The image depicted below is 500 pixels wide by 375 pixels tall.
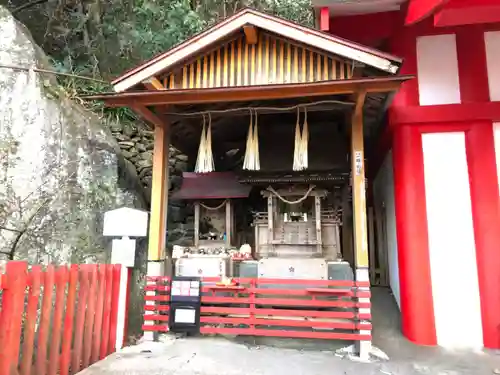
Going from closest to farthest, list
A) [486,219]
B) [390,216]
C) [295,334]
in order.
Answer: [295,334], [486,219], [390,216]

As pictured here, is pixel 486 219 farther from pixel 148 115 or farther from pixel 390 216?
pixel 148 115

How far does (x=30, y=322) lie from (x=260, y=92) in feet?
13.0

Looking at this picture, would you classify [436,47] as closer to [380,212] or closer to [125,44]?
[380,212]

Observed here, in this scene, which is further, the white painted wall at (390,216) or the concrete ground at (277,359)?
the white painted wall at (390,216)

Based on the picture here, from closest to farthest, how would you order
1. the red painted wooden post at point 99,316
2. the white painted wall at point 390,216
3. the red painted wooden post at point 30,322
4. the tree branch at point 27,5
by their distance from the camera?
1. the red painted wooden post at point 30,322
2. the red painted wooden post at point 99,316
3. the white painted wall at point 390,216
4. the tree branch at point 27,5

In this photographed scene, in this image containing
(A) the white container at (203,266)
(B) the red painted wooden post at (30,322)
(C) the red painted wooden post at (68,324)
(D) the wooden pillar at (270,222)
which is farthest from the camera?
(D) the wooden pillar at (270,222)

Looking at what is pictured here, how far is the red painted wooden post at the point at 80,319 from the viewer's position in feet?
14.2

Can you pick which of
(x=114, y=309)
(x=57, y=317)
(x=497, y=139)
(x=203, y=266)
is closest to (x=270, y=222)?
(x=203, y=266)

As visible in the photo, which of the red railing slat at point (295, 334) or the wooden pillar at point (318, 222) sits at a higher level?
the wooden pillar at point (318, 222)

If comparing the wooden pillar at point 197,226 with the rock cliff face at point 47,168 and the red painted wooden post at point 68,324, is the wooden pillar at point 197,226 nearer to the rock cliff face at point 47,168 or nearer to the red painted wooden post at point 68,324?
the rock cliff face at point 47,168

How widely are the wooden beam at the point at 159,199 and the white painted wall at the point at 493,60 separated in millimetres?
5447

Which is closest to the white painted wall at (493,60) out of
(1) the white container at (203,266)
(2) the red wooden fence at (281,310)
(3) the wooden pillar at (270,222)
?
(2) the red wooden fence at (281,310)

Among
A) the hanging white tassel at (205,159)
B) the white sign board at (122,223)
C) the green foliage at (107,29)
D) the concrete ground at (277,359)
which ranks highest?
the green foliage at (107,29)

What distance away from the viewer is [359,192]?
538 cm
